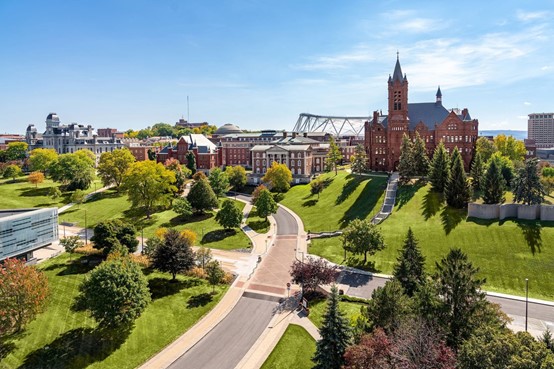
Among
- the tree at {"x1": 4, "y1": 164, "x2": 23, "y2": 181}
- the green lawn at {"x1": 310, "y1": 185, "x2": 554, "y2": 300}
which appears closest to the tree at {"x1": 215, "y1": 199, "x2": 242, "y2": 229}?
the green lawn at {"x1": 310, "y1": 185, "x2": 554, "y2": 300}

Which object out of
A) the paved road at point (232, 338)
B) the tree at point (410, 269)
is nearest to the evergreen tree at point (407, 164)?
the tree at point (410, 269)

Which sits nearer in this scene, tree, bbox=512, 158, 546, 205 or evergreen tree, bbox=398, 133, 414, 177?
tree, bbox=512, 158, 546, 205

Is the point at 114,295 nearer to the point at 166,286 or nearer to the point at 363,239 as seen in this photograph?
the point at 166,286

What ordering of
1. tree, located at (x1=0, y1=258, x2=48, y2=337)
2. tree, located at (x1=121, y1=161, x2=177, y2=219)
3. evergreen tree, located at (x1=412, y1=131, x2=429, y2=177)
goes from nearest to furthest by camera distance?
tree, located at (x1=0, y1=258, x2=48, y2=337) → evergreen tree, located at (x1=412, y1=131, x2=429, y2=177) → tree, located at (x1=121, y1=161, x2=177, y2=219)

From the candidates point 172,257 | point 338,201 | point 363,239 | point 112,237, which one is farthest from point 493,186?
point 112,237

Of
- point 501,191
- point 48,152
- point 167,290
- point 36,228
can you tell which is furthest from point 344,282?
point 48,152

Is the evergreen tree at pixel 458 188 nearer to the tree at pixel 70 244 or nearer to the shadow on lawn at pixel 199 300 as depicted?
the shadow on lawn at pixel 199 300

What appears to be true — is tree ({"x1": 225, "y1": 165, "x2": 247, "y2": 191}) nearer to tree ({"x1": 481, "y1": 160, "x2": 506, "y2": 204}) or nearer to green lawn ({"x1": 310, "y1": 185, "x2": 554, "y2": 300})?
green lawn ({"x1": 310, "y1": 185, "x2": 554, "y2": 300})

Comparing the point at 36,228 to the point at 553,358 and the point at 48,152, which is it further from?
the point at 48,152
